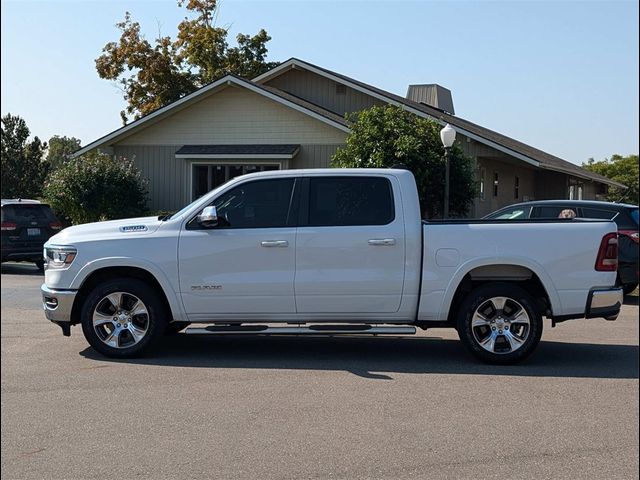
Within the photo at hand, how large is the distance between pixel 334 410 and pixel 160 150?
20645 millimetres

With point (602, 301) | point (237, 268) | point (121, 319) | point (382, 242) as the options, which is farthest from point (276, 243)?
Answer: point (602, 301)

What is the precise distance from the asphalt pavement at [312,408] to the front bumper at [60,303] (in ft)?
1.39

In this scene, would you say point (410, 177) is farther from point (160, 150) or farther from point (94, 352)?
point (160, 150)

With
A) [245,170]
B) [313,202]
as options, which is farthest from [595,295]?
[245,170]

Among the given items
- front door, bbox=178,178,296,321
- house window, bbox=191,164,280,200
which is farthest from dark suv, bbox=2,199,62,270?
front door, bbox=178,178,296,321

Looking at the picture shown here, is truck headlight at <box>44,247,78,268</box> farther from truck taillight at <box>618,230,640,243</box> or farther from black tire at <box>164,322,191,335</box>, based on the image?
truck taillight at <box>618,230,640,243</box>

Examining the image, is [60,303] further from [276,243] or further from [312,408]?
[312,408]

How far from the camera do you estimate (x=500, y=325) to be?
7.57 m

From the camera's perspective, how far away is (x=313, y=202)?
781cm

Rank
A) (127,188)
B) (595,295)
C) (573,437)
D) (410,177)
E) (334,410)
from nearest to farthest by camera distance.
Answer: (573,437) → (334,410) → (595,295) → (410,177) → (127,188)

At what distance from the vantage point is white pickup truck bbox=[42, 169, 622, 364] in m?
7.49

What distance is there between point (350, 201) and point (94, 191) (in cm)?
1731

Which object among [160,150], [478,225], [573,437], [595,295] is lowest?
[573,437]

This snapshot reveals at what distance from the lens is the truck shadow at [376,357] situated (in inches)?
291
